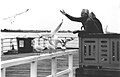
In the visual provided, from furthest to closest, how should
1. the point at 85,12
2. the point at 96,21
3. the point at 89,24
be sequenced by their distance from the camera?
the point at 96,21 < the point at 85,12 < the point at 89,24

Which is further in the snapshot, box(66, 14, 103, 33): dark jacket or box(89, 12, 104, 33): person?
box(89, 12, 104, 33): person

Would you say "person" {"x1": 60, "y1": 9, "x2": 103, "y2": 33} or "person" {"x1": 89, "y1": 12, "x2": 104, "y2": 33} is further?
"person" {"x1": 89, "y1": 12, "x2": 104, "y2": 33}

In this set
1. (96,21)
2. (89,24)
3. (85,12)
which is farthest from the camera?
(96,21)

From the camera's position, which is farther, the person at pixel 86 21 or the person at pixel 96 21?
the person at pixel 96 21

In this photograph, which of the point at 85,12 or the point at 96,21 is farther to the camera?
the point at 96,21

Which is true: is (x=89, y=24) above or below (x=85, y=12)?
below

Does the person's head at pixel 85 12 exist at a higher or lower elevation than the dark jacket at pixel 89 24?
higher

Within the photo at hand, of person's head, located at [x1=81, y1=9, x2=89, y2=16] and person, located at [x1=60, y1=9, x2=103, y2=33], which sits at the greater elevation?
person's head, located at [x1=81, y1=9, x2=89, y2=16]

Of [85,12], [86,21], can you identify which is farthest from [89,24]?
[85,12]

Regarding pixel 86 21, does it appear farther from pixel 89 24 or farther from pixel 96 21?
pixel 96 21

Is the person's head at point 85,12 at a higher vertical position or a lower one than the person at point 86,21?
higher

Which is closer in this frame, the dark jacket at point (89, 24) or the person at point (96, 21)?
the dark jacket at point (89, 24)

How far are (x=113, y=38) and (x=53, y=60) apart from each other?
1085 millimetres

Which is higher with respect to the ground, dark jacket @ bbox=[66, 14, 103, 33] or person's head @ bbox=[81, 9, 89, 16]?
person's head @ bbox=[81, 9, 89, 16]
